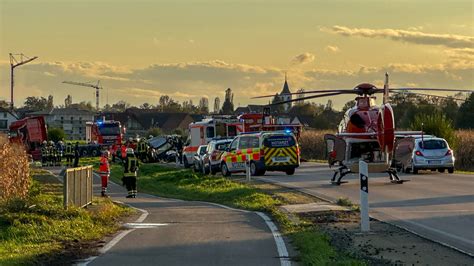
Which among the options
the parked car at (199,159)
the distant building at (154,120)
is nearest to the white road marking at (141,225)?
the parked car at (199,159)

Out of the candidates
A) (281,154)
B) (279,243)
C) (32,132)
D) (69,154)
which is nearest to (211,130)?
(69,154)

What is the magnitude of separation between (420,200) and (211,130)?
28.6 m

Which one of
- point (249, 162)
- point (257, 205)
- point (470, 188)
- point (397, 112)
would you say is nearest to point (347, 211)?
point (257, 205)

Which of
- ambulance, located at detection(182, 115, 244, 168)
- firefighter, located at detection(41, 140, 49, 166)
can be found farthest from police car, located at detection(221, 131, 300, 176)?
firefighter, located at detection(41, 140, 49, 166)

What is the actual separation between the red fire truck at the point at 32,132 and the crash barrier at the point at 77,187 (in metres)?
41.5

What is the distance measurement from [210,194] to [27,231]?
44.1ft

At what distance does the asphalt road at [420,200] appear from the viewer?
1511 cm

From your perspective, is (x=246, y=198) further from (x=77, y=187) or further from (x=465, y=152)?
(x=465, y=152)

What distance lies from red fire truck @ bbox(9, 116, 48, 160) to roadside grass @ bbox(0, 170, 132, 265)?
43.9 meters

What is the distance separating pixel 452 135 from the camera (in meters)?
51.9

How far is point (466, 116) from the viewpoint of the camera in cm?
8050

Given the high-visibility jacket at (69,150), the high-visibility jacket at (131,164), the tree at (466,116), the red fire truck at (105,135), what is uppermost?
the tree at (466,116)

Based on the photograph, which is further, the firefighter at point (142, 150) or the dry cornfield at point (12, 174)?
the firefighter at point (142, 150)

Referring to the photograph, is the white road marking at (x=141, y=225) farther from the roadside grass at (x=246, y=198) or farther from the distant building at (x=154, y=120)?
the distant building at (x=154, y=120)
